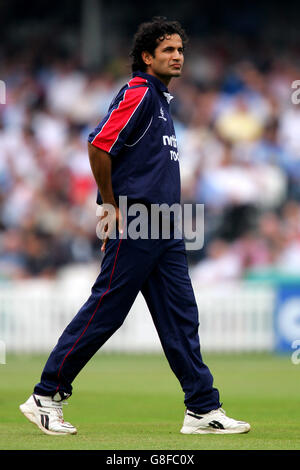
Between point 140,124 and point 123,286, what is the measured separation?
3.39 feet

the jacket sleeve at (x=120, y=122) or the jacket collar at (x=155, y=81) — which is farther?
the jacket collar at (x=155, y=81)

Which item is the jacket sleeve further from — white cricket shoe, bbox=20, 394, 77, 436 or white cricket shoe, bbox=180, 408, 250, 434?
white cricket shoe, bbox=180, 408, 250, 434

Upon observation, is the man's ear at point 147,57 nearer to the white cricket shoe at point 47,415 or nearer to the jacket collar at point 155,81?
the jacket collar at point 155,81

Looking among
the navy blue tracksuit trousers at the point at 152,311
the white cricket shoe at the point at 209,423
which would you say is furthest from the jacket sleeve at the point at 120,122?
the white cricket shoe at the point at 209,423

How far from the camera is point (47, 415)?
6246mm

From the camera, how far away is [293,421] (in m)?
7.06

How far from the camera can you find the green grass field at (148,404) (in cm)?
584

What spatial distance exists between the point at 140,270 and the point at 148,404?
8.14 ft

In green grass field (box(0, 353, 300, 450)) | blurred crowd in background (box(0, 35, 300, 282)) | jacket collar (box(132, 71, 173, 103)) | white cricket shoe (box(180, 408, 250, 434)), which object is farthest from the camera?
blurred crowd in background (box(0, 35, 300, 282))

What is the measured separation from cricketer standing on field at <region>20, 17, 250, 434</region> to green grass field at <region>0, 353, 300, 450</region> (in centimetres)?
22

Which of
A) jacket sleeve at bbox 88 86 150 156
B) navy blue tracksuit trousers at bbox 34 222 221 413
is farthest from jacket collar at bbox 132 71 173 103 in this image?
navy blue tracksuit trousers at bbox 34 222 221 413

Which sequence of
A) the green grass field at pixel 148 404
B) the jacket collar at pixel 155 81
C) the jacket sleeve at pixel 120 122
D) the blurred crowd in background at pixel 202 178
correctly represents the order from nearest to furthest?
the green grass field at pixel 148 404, the jacket sleeve at pixel 120 122, the jacket collar at pixel 155 81, the blurred crowd in background at pixel 202 178

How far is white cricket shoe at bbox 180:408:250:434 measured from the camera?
6348 millimetres

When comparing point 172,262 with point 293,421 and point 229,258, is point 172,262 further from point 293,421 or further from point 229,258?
point 229,258
